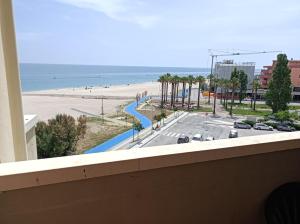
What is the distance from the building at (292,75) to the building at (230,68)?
124 millimetres

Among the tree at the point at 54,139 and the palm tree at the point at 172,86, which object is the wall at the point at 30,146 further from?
the palm tree at the point at 172,86

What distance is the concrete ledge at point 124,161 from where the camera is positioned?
740mm

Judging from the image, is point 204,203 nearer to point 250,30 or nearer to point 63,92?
point 250,30

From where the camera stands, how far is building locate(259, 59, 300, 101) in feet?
7.41

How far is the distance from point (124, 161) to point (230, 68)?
7.23 ft

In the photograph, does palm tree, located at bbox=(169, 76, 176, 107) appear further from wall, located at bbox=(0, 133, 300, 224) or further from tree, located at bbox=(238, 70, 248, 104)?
wall, located at bbox=(0, 133, 300, 224)

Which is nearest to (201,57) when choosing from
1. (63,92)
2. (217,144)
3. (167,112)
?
(167,112)

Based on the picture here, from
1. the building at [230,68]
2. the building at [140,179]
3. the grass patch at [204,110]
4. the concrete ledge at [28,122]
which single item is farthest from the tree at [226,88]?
the concrete ledge at [28,122]

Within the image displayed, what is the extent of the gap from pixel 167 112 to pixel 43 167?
2975 mm

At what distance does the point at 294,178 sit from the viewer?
1.18 meters

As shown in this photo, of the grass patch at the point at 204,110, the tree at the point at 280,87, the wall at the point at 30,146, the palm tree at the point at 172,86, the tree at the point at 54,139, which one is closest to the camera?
the wall at the point at 30,146

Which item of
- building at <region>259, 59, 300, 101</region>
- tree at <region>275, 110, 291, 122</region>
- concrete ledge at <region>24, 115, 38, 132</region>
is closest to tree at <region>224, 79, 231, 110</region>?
building at <region>259, 59, 300, 101</region>

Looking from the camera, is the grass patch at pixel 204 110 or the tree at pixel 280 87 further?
the grass patch at pixel 204 110

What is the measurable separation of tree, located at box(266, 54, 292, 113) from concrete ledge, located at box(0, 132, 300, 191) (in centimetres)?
154
